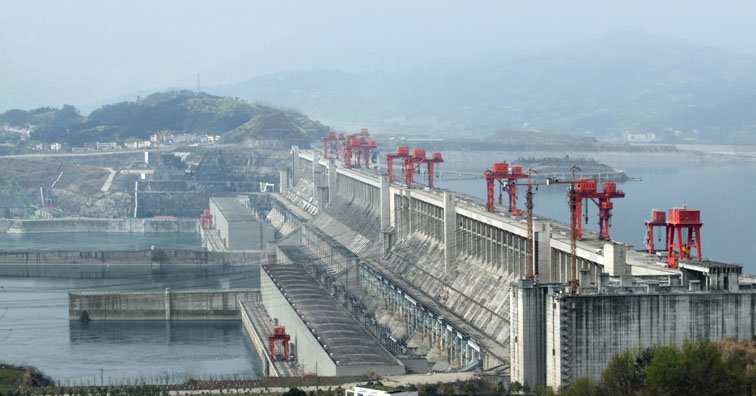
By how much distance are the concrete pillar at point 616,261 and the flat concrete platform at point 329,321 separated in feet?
22.5

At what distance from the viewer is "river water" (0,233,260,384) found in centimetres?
4897

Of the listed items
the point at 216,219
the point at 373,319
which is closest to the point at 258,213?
the point at 216,219

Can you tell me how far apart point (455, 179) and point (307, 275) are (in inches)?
3379

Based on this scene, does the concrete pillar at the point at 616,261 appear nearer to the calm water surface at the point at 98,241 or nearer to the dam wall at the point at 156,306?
the dam wall at the point at 156,306

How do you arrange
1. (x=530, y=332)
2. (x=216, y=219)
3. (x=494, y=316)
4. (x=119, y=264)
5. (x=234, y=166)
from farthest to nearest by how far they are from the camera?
(x=234, y=166) → (x=216, y=219) → (x=119, y=264) → (x=494, y=316) → (x=530, y=332)

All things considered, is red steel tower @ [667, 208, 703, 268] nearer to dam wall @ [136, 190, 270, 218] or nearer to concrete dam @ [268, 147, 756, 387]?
concrete dam @ [268, 147, 756, 387]

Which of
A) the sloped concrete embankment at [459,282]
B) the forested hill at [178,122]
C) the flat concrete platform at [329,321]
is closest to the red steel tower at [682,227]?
the sloped concrete embankment at [459,282]

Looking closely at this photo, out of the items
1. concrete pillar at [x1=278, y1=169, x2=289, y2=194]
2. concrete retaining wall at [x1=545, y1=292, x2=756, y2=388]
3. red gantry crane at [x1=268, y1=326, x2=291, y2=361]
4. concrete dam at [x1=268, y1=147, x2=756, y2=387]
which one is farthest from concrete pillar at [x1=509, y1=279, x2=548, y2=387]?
concrete pillar at [x1=278, y1=169, x2=289, y2=194]

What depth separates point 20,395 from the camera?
36.9m

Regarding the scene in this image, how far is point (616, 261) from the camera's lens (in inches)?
1427

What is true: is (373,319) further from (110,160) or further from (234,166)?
(110,160)

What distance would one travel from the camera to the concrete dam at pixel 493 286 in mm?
31719

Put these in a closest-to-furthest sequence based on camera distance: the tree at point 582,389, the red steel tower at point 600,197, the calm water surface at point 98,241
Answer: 1. the tree at point 582,389
2. the red steel tower at point 600,197
3. the calm water surface at point 98,241

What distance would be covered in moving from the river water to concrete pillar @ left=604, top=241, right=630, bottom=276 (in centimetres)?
1348
